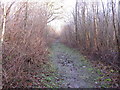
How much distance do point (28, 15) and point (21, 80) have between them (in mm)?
4280

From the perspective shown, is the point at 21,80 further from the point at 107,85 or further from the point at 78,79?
the point at 107,85

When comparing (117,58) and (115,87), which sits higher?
(117,58)

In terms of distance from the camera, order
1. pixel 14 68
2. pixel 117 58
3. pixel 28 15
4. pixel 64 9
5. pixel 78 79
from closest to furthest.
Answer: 1. pixel 14 68
2. pixel 78 79
3. pixel 117 58
4. pixel 28 15
5. pixel 64 9

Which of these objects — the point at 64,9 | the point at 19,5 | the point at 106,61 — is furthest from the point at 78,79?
the point at 64,9

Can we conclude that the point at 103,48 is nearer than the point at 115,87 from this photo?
No

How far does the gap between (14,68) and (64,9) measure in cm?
1793

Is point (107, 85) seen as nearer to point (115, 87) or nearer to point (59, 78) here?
point (115, 87)

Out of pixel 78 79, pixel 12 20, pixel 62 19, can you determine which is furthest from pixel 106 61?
pixel 62 19

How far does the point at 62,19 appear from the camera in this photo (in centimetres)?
2238

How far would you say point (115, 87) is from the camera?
445 cm

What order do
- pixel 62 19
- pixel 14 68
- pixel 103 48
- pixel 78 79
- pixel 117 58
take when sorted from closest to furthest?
pixel 14 68
pixel 78 79
pixel 117 58
pixel 103 48
pixel 62 19

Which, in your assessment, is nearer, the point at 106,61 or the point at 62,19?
the point at 106,61

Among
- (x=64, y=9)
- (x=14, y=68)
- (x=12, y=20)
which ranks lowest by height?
(x=14, y=68)

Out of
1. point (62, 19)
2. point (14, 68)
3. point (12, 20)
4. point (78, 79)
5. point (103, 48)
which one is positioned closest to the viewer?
point (14, 68)
